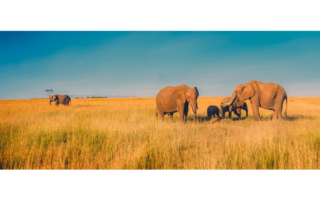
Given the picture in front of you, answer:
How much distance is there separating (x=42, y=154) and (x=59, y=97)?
22984 millimetres

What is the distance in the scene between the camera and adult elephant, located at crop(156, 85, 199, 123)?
9359mm

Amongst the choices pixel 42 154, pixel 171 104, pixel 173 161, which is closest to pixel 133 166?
pixel 173 161

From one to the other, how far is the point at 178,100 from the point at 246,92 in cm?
480

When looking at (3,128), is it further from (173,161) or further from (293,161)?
(293,161)

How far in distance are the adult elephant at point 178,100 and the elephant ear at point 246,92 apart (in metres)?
3.76

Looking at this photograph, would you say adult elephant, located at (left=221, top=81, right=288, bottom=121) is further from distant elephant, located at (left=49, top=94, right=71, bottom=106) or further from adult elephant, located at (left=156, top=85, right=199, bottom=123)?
distant elephant, located at (left=49, top=94, right=71, bottom=106)

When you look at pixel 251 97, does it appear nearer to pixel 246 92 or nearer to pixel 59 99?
pixel 246 92

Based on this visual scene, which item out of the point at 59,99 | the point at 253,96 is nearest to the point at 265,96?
the point at 253,96

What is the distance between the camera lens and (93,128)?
272 inches

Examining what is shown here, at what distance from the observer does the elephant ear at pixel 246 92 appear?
1089cm

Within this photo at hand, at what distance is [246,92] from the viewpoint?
11031mm

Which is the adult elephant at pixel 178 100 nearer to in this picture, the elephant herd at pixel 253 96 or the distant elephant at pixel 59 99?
the elephant herd at pixel 253 96

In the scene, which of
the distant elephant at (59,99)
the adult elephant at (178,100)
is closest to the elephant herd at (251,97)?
the adult elephant at (178,100)

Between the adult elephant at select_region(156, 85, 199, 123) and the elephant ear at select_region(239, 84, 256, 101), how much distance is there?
3759 millimetres
